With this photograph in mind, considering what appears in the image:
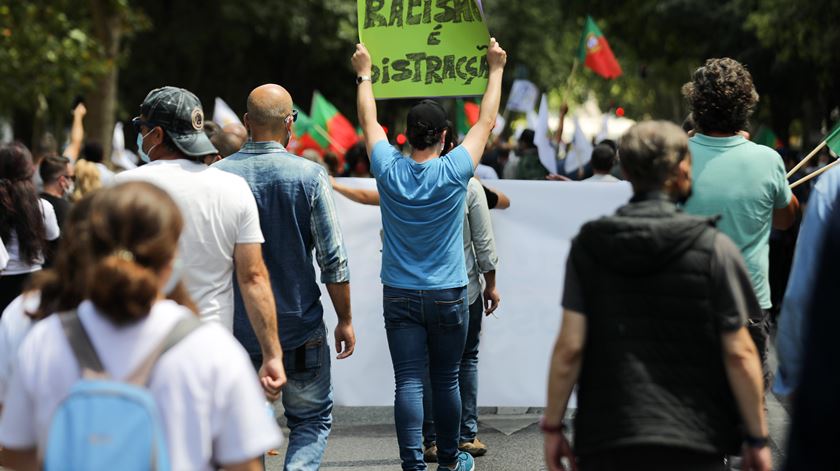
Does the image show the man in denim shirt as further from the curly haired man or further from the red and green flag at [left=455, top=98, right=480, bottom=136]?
the red and green flag at [left=455, top=98, right=480, bottom=136]

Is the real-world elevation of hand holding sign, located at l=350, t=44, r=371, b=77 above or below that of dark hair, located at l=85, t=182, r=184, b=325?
above

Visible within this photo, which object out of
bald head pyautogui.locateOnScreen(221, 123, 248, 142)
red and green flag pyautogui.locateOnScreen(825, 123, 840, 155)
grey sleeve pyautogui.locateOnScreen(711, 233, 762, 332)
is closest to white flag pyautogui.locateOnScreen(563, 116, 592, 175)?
bald head pyautogui.locateOnScreen(221, 123, 248, 142)

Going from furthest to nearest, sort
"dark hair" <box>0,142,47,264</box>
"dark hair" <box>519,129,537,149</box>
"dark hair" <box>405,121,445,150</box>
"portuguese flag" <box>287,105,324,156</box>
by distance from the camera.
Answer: "portuguese flag" <box>287,105,324,156</box>
"dark hair" <box>519,129,537,149</box>
"dark hair" <box>0,142,47,264</box>
"dark hair" <box>405,121,445,150</box>

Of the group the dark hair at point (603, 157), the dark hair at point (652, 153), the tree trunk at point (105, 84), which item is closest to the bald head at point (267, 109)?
the dark hair at point (652, 153)

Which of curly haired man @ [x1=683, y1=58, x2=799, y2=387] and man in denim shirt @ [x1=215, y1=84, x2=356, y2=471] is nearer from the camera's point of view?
curly haired man @ [x1=683, y1=58, x2=799, y2=387]

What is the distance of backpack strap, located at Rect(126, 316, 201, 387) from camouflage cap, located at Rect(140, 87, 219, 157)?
1.90 meters

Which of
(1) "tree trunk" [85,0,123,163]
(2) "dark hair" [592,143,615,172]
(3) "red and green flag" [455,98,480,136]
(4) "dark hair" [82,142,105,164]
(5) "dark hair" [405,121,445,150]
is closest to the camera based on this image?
(5) "dark hair" [405,121,445,150]

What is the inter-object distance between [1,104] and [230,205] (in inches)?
896

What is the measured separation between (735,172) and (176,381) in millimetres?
2703

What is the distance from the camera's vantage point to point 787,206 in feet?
16.1

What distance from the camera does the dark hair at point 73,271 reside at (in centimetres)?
279

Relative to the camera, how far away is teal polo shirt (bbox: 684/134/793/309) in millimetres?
4715

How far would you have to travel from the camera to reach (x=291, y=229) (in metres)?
5.03

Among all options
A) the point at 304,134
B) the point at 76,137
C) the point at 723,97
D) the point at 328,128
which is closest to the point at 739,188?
the point at 723,97
